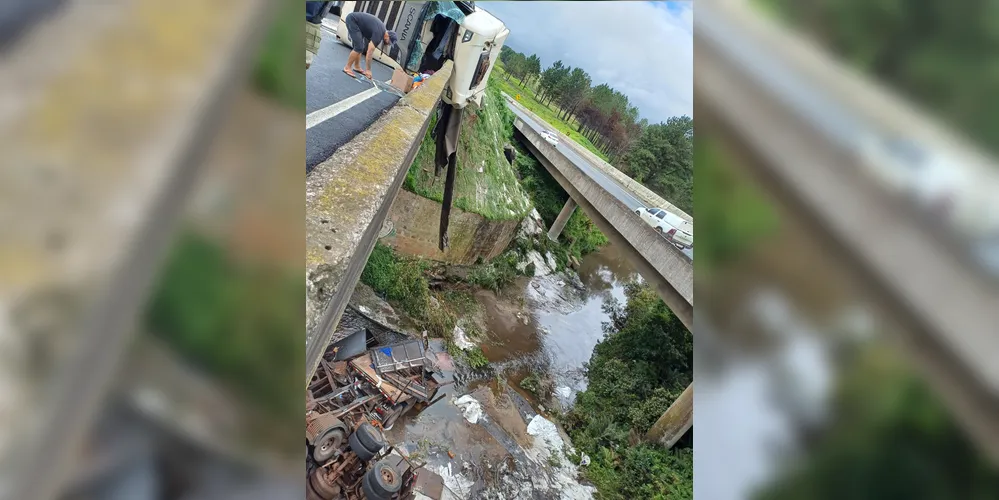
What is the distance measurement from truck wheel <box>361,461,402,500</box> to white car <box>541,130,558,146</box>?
1182 cm

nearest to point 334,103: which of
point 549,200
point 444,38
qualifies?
point 444,38

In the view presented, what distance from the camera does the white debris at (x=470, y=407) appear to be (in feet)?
25.4
